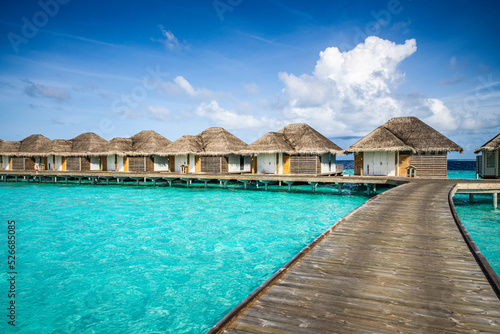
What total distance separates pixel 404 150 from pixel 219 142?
13.7 metres

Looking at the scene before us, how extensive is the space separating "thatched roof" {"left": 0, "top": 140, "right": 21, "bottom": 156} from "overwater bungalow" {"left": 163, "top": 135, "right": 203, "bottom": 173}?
18.1 metres

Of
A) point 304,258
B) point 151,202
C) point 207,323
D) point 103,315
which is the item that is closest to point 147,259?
point 103,315

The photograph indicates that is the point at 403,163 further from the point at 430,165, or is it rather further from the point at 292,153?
the point at 292,153

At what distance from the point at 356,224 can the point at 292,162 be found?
1489 cm

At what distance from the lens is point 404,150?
58.3 feet

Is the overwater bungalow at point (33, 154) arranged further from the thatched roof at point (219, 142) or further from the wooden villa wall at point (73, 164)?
the thatched roof at point (219, 142)

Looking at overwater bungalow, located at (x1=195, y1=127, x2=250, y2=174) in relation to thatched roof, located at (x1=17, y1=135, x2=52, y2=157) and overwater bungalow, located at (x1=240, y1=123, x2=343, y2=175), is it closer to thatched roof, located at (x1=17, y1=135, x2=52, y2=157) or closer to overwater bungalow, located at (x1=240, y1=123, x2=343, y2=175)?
overwater bungalow, located at (x1=240, y1=123, x2=343, y2=175)

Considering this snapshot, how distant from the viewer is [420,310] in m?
2.86

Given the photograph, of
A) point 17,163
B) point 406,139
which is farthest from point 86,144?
point 406,139

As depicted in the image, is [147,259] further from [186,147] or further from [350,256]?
[186,147]

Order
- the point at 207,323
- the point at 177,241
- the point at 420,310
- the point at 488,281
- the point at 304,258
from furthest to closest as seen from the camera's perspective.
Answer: the point at 177,241, the point at 207,323, the point at 304,258, the point at 488,281, the point at 420,310

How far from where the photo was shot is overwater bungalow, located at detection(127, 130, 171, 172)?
26.1 metres

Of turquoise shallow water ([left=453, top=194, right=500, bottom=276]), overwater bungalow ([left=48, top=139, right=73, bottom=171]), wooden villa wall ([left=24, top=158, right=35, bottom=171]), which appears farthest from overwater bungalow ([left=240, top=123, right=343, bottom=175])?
wooden villa wall ([left=24, top=158, right=35, bottom=171])

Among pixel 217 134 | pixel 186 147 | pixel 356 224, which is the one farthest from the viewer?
pixel 217 134
